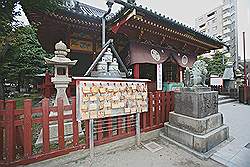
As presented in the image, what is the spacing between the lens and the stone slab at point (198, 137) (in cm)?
416

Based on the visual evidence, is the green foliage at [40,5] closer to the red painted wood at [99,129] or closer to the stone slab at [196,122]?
the red painted wood at [99,129]

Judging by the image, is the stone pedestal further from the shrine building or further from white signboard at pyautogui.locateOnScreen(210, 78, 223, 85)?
white signboard at pyautogui.locateOnScreen(210, 78, 223, 85)

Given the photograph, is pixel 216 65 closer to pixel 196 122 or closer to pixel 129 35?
pixel 129 35

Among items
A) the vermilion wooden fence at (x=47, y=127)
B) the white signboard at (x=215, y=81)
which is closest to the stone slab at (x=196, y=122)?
the vermilion wooden fence at (x=47, y=127)

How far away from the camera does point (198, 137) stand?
13.7 ft

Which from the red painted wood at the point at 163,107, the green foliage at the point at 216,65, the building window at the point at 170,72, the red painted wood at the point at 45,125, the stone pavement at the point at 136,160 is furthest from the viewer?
the green foliage at the point at 216,65

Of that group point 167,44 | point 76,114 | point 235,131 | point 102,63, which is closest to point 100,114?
point 76,114

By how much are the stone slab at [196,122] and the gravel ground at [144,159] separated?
0.69 meters

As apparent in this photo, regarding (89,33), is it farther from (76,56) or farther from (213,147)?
(213,147)

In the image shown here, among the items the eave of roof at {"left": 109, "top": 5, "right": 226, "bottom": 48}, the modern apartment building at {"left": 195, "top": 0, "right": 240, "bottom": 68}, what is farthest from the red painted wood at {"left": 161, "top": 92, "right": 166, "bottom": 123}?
the modern apartment building at {"left": 195, "top": 0, "right": 240, "bottom": 68}

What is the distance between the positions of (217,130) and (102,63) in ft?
12.8

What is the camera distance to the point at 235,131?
5828 mm

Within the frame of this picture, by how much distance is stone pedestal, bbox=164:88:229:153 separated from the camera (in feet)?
14.2

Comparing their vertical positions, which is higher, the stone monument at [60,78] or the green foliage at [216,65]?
the green foliage at [216,65]
